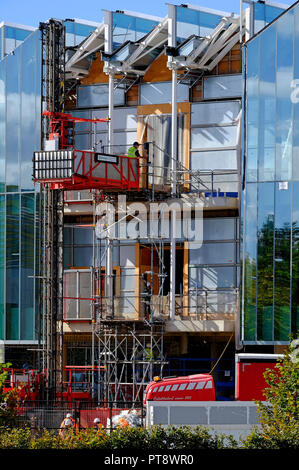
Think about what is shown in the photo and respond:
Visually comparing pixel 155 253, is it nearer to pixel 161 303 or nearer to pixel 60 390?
pixel 161 303

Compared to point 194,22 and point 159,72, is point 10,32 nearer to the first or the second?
point 159,72

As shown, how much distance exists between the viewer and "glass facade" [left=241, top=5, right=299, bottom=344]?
2136 inches

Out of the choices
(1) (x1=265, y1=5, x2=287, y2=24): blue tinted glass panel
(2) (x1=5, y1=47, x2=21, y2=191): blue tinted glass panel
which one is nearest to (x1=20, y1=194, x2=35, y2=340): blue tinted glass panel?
(2) (x1=5, y1=47, x2=21, y2=191): blue tinted glass panel

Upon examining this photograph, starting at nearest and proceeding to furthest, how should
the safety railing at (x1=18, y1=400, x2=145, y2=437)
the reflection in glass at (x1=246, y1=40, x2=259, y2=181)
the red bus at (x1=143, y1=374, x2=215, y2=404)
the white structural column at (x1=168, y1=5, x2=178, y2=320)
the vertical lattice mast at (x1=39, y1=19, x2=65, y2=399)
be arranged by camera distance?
1. the safety railing at (x1=18, y1=400, x2=145, y2=437)
2. the red bus at (x1=143, y1=374, x2=215, y2=404)
3. the reflection in glass at (x1=246, y1=40, x2=259, y2=181)
4. the vertical lattice mast at (x1=39, y1=19, x2=65, y2=399)
5. the white structural column at (x1=168, y1=5, x2=178, y2=320)

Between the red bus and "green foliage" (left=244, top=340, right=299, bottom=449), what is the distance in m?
9.16

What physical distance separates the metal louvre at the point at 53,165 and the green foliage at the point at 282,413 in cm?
1727

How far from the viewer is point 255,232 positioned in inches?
2168

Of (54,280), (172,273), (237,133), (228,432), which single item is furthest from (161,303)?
(228,432)

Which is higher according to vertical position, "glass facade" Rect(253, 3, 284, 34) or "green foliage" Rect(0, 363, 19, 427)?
"glass facade" Rect(253, 3, 284, 34)

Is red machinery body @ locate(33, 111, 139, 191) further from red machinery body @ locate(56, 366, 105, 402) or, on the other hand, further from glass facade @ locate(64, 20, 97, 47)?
red machinery body @ locate(56, 366, 105, 402)

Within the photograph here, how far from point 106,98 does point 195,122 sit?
17.4 feet

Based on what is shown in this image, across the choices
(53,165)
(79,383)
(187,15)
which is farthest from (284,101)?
(79,383)

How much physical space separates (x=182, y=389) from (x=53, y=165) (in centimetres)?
1249

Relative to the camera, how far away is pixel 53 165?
184 ft
